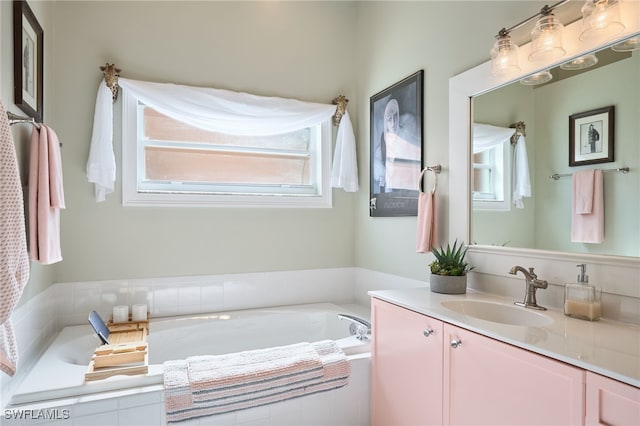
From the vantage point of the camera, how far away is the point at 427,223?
2113 mm

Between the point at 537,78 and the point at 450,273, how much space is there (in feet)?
3.08

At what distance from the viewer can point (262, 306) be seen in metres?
2.84

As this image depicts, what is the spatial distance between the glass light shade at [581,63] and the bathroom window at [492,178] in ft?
1.26

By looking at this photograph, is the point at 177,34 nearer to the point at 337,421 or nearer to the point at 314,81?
the point at 314,81

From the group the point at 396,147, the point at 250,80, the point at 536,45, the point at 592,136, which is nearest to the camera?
the point at 592,136

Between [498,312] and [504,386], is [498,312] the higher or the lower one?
the higher one

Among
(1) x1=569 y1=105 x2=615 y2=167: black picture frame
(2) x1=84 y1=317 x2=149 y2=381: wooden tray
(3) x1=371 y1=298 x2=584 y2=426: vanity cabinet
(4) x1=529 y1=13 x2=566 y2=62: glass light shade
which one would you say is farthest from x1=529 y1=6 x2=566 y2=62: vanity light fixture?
(2) x1=84 y1=317 x2=149 y2=381: wooden tray

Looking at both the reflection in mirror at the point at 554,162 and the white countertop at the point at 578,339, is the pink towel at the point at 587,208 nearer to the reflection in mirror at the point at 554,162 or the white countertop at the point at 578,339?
the reflection in mirror at the point at 554,162

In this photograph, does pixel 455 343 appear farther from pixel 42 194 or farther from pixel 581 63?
pixel 42 194

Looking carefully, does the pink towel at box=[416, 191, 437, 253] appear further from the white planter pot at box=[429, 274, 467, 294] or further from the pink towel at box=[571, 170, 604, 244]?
the pink towel at box=[571, 170, 604, 244]

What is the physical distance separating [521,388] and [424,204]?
1.14 m

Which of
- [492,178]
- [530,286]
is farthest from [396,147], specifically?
[530,286]

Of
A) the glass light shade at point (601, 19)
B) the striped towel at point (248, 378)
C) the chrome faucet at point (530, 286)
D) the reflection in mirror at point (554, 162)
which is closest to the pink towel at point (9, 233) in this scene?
the striped towel at point (248, 378)

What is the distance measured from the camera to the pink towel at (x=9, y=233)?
1.09 metres
